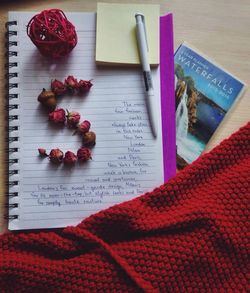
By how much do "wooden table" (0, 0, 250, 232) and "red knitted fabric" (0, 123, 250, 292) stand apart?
0.34ft

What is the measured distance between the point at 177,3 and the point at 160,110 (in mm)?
179

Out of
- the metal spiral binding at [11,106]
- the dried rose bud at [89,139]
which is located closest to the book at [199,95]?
the dried rose bud at [89,139]

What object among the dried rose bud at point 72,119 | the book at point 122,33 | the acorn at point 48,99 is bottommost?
the dried rose bud at point 72,119

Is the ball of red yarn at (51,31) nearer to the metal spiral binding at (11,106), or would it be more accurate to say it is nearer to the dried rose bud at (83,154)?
the metal spiral binding at (11,106)

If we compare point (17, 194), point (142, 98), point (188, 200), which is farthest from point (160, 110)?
point (17, 194)

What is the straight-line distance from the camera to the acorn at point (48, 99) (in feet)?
2.25

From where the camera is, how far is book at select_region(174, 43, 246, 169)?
2.33ft

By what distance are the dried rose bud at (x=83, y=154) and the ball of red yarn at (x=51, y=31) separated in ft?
0.49

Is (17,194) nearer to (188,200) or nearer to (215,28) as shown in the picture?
(188,200)

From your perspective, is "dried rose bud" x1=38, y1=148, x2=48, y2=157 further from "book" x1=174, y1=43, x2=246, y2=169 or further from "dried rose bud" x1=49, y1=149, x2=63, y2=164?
"book" x1=174, y1=43, x2=246, y2=169

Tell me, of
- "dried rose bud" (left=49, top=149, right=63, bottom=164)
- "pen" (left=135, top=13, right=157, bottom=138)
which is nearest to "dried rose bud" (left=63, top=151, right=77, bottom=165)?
"dried rose bud" (left=49, top=149, right=63, bottom=164)

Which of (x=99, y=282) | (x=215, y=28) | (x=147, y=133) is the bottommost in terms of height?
(x=99, y=282)

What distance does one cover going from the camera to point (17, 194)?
2.21 ft

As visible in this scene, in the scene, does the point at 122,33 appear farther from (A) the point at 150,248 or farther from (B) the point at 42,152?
(A) the point at 150,248
